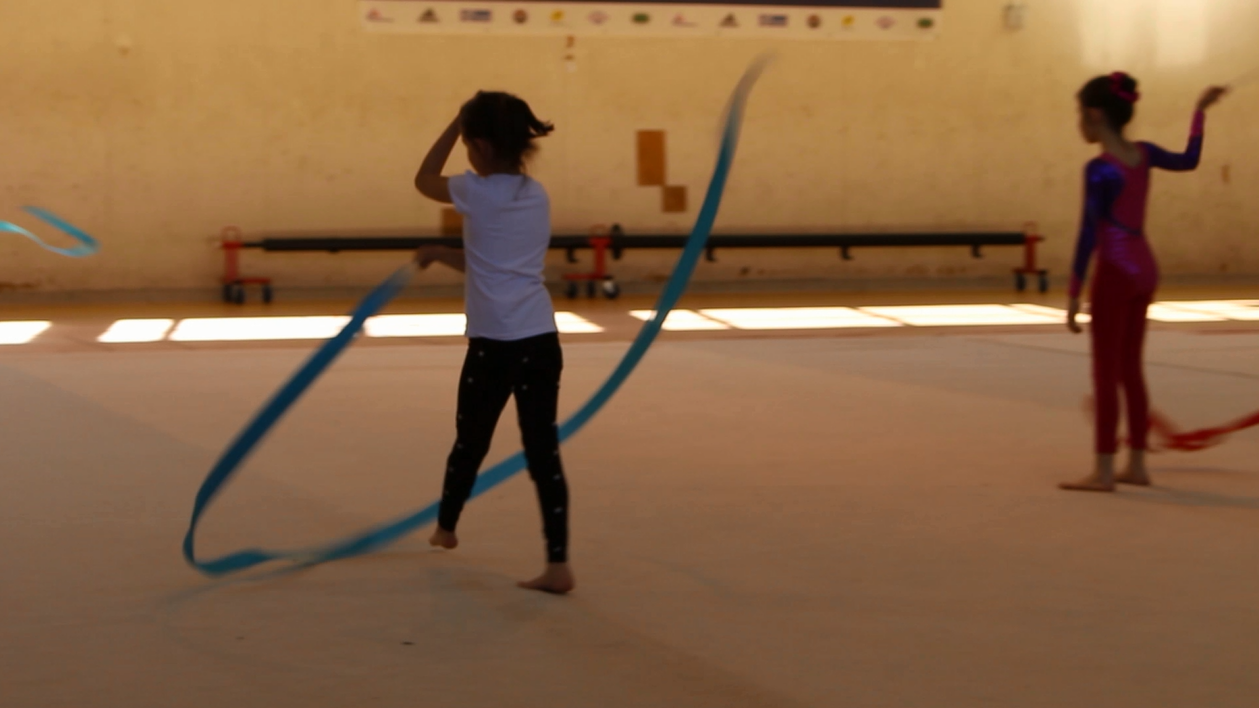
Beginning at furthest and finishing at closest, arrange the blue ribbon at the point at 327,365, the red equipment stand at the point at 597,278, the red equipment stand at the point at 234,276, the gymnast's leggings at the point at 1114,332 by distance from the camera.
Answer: the red equipment stand at the point at 597,278, the red equipment stand at the point at 234,276, the gymnast's leggings at the point at 1114,332, the blue ribbon at the point at 327,365

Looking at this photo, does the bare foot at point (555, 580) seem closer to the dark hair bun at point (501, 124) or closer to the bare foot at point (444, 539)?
the bare foot at point (444, 539)

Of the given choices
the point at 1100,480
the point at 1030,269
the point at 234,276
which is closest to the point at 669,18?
the point at 1030,269

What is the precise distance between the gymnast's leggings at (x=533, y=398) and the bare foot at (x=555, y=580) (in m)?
0.02

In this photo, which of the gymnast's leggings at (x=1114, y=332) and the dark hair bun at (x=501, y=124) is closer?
the dark hair bun at (x=501, y=124)

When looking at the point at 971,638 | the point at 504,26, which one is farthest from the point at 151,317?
the point at 971,638

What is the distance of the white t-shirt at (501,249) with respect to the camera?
3352 millimetres

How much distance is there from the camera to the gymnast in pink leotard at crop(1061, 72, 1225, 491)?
4613 millimetres

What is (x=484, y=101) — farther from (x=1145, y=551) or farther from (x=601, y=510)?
(x=1145, y=551)

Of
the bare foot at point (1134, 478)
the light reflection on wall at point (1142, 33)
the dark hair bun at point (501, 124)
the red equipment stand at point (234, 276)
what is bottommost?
the bare foot at point (1134, 478)

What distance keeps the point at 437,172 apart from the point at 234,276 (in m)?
10.3

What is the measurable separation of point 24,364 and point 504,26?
7.15 meters

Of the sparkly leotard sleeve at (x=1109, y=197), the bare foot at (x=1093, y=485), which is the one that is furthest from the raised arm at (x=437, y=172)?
the bare foot at (x=1093, y=485)

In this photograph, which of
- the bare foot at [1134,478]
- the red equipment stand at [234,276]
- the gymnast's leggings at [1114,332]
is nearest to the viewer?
the gymnast's leggings at [1114,332]

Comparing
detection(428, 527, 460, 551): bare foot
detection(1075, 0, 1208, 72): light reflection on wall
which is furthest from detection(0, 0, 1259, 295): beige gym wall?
detection(428, 527, 460, 551): bare foot
